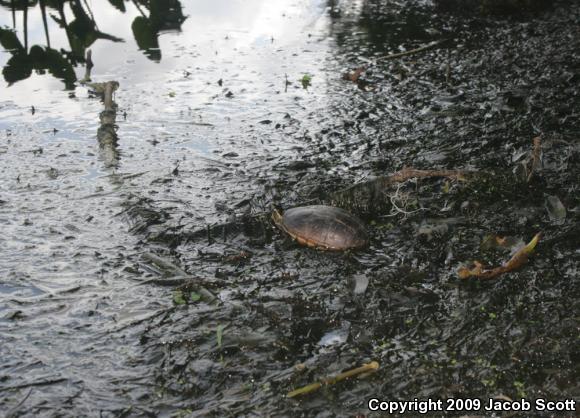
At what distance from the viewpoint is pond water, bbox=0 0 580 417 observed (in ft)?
11.8

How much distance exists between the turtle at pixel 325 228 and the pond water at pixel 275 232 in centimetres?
10

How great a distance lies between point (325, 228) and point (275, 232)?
56 centimetres

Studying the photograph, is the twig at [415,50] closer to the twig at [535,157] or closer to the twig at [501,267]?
the twig at [535,157]

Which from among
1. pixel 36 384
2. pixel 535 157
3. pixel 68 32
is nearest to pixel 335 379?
pixel 36 384

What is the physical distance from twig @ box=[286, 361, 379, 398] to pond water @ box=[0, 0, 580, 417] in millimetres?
39

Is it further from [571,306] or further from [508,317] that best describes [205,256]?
[571,306]

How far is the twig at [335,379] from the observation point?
343cm

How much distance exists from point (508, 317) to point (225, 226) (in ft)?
8.14

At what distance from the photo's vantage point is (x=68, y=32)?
A: 38.5 feet

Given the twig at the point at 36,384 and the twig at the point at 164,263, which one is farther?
the twig at the point at 164,263

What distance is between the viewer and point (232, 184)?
6.04m

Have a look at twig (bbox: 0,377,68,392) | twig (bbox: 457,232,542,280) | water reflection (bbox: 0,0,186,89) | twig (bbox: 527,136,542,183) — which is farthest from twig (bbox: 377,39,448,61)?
twig (bbox: 0,377,68,392)

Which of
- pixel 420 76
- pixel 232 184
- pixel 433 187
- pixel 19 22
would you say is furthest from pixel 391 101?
pixel 19 22

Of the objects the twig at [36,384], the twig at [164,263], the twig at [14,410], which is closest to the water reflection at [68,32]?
the twig at [164,263]
